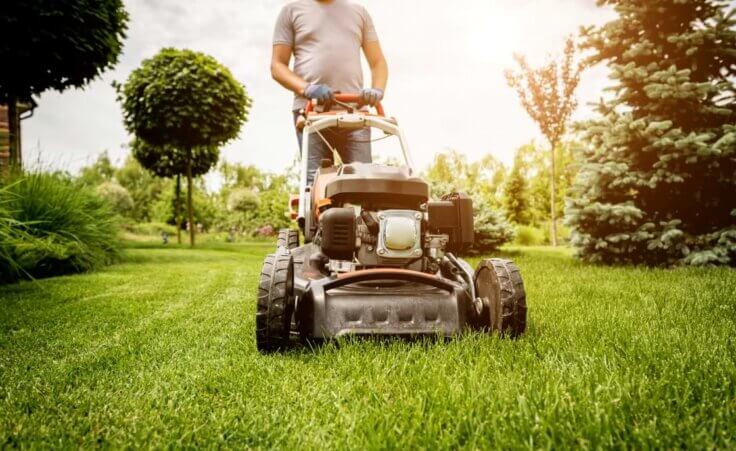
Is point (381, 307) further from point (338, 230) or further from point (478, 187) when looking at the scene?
point (478, 187)

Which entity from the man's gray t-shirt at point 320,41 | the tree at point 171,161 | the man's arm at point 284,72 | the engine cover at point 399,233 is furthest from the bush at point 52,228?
the tree at point 171,161

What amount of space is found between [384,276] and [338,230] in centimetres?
27

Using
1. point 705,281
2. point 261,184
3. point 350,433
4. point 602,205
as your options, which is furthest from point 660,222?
point 261,184

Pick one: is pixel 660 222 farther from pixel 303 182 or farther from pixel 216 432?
pixel 216 432

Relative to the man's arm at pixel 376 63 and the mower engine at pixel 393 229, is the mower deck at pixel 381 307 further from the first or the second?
the man's arm at pixel 376 63

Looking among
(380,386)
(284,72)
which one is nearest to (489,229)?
(284,72)

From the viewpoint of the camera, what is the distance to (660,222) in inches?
222

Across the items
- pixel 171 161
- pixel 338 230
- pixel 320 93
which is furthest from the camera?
pixel 171 161

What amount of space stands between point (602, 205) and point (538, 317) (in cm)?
326

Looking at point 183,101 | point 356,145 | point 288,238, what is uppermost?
point 183,101

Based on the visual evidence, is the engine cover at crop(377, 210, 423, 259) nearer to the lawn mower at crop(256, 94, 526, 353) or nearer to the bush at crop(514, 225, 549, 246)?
the lawn mower at crop(256, 94, 526, 353)

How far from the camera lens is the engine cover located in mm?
2242

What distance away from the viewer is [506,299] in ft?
6.98

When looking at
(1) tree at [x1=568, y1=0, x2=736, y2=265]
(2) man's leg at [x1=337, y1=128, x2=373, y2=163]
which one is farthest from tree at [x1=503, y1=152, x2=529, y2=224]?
(2) man's leg at [x1=337, y1=128, x2=373, y2=163]
